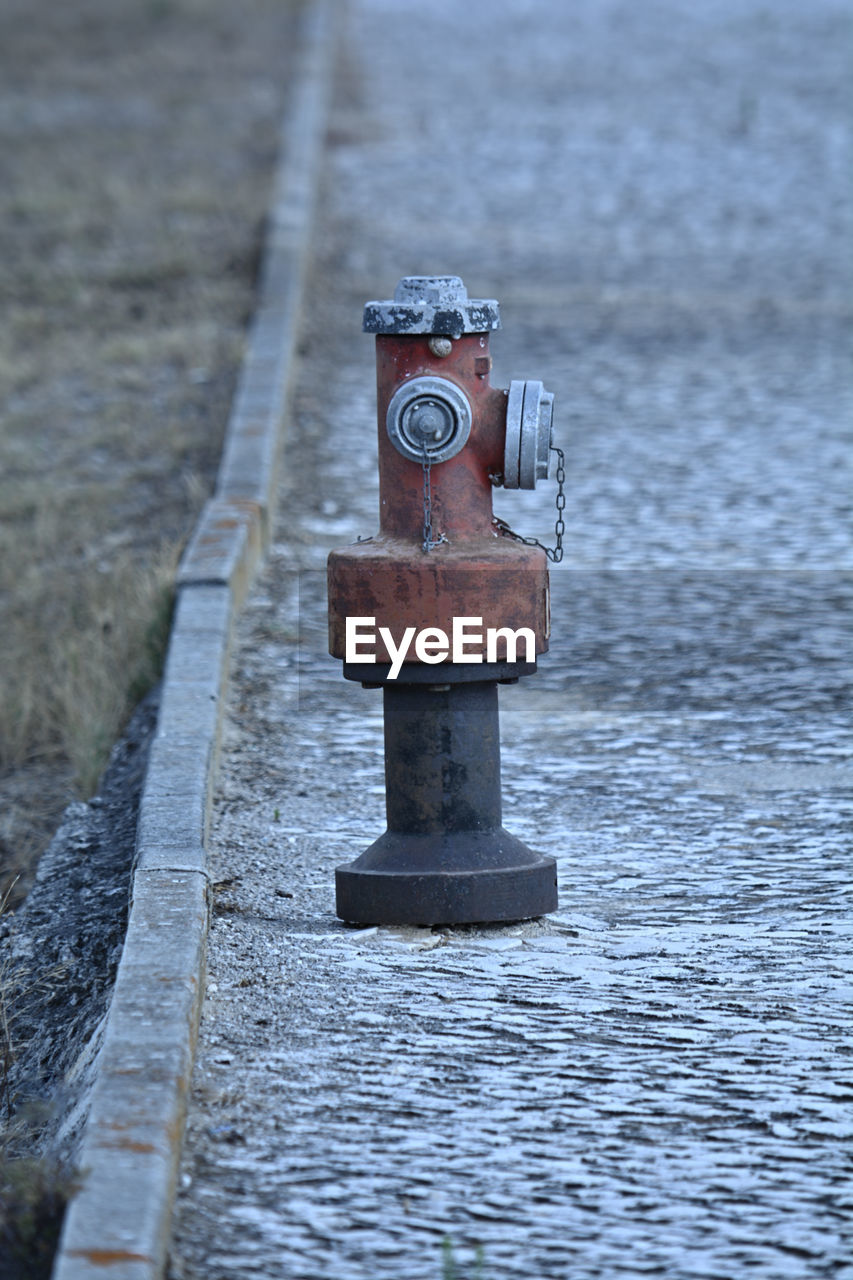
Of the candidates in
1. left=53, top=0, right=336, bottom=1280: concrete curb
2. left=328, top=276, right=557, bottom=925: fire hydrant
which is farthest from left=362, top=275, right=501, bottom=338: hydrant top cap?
left=53, top=0, right=336, bottom=1280: concrete curb

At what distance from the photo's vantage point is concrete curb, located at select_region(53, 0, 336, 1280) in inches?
88.5

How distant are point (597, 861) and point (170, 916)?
1113 mm

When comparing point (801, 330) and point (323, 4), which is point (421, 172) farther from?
point (323, 4)

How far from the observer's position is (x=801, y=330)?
903cm

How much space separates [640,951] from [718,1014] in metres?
0.34

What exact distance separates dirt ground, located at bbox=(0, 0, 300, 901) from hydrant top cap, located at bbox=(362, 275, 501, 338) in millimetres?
1706

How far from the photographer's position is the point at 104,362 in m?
8.62

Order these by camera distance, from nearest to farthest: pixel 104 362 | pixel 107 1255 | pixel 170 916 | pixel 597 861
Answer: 1. pixel 107 1255
2. pixel 170 916
3. pixel 597 861
4. pixel 104 362

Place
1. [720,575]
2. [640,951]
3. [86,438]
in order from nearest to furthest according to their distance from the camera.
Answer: [640,951] < [720,575] < [86,438]

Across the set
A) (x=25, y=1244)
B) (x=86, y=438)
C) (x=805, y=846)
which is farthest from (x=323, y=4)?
(x=25, y=1244)

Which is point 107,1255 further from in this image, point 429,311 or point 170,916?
point 429,311

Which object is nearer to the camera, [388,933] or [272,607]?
[388,933]

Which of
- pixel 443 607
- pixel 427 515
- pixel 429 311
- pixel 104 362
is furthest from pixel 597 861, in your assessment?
pixel 104 362

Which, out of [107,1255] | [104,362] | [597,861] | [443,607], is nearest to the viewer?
[107,1255]
